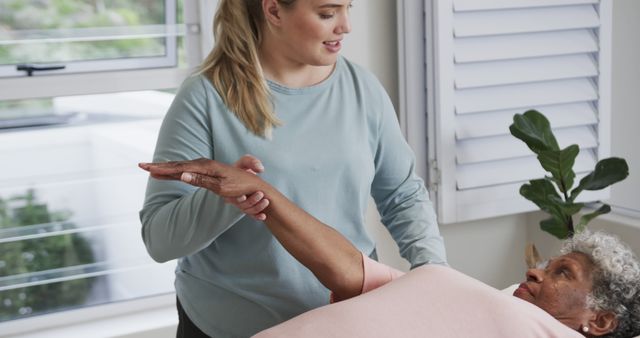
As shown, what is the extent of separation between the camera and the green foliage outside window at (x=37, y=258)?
10.1ft

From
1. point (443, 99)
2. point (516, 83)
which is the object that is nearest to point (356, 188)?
point (443, 99)

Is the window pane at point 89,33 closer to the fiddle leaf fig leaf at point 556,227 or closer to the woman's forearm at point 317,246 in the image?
the fiddle leaf fig leaf at point 556,227

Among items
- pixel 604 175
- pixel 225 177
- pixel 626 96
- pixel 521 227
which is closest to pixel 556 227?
→ pixel 604 175

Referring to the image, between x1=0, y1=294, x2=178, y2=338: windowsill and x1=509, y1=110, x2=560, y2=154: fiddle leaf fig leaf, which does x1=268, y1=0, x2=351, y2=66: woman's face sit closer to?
x1=509, y1=110, x2=560, y2=154: fiddle leaf fig leaf

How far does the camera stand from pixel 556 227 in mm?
3217

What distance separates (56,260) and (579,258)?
1.83 meters

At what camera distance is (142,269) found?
330 cm

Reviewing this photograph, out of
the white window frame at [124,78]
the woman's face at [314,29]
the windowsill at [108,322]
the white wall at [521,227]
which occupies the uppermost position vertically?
the woman's face at [314,29]

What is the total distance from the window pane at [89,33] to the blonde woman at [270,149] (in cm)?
119

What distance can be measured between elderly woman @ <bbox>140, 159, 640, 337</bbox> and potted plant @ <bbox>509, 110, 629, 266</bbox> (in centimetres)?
104

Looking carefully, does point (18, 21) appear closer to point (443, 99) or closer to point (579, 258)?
point (443, 99)

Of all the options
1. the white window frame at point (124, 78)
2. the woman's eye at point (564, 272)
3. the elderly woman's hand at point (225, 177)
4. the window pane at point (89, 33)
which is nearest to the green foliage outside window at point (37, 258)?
the white window frame at point (124, 78)

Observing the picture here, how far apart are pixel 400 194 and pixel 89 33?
1.45m

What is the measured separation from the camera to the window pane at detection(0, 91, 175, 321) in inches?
121
